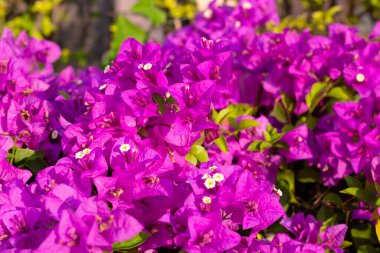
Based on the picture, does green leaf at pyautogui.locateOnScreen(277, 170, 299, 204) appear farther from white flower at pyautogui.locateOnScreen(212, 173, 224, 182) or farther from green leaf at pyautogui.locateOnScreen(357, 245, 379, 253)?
white flower at pyautogui.locateOnScreen(212, 173, 224, 182)

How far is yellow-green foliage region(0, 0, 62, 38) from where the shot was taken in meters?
4.34

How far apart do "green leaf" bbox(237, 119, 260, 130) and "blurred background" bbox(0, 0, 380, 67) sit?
175 cm

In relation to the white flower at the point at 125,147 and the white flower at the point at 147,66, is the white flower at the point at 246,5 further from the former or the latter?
the white flower at the point at 125,147

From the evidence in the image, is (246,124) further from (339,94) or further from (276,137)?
(339,94)

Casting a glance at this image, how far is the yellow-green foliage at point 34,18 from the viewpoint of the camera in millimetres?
4340

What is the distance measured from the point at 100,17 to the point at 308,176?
3.14 metres

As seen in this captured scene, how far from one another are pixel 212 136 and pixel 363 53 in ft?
2.00

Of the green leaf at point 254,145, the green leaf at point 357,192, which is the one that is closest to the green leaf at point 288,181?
the green leaf at point 254,145

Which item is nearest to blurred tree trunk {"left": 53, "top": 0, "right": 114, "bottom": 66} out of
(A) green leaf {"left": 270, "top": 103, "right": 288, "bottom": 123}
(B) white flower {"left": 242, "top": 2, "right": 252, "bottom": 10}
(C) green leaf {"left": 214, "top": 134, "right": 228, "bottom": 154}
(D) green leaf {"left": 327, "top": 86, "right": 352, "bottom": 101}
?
(B) white flower {"left": 242, "top": 2, "right": 252, "bottom": 10}

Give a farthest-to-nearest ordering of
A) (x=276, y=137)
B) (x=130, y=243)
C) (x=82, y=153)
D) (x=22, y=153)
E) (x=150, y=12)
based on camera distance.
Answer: (x=150, y=12) → (x=276, y=137) → (x=22, y=153) → (x=82, y=153) → (x=130, y=243)

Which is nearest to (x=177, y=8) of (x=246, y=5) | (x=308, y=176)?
(x=246, y=5)

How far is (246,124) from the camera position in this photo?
142 centimetres

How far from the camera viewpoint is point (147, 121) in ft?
3.96

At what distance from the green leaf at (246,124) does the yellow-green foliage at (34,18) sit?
3.24 metres
